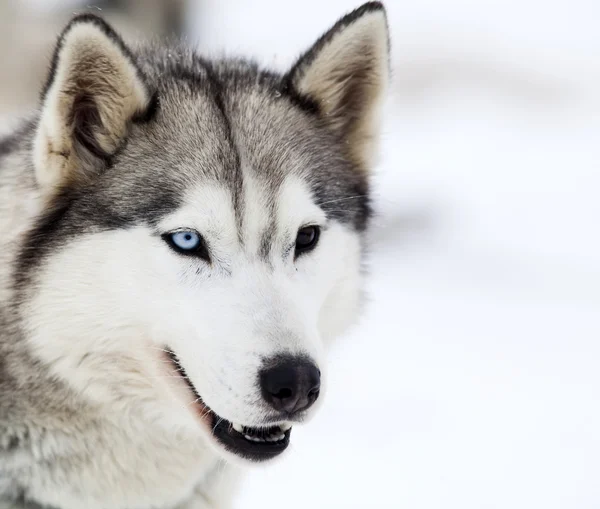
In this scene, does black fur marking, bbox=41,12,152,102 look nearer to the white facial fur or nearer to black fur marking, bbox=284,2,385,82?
the white facial fur

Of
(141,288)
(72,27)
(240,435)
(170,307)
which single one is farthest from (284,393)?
(72,27)

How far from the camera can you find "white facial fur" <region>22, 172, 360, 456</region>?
222cm

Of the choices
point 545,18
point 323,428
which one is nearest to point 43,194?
point 323,428

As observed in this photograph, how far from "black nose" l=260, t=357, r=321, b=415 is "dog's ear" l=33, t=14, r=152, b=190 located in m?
0.84

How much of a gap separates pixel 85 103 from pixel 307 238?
0.80 meters

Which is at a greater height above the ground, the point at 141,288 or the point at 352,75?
the point at 352,75

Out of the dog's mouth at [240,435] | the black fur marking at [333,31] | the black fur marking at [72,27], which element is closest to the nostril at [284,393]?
the dog's mouth at [240,435]

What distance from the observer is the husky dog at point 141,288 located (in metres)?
2.23

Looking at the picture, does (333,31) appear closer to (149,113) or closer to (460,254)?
(149,113)

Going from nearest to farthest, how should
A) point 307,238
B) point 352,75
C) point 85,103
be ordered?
point 85,103 → point 307,238 → point 352,75

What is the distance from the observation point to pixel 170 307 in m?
2.29

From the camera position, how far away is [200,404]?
2.33 metres

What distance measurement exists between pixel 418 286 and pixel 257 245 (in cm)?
519

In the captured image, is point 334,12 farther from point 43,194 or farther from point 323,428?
point 43,194
